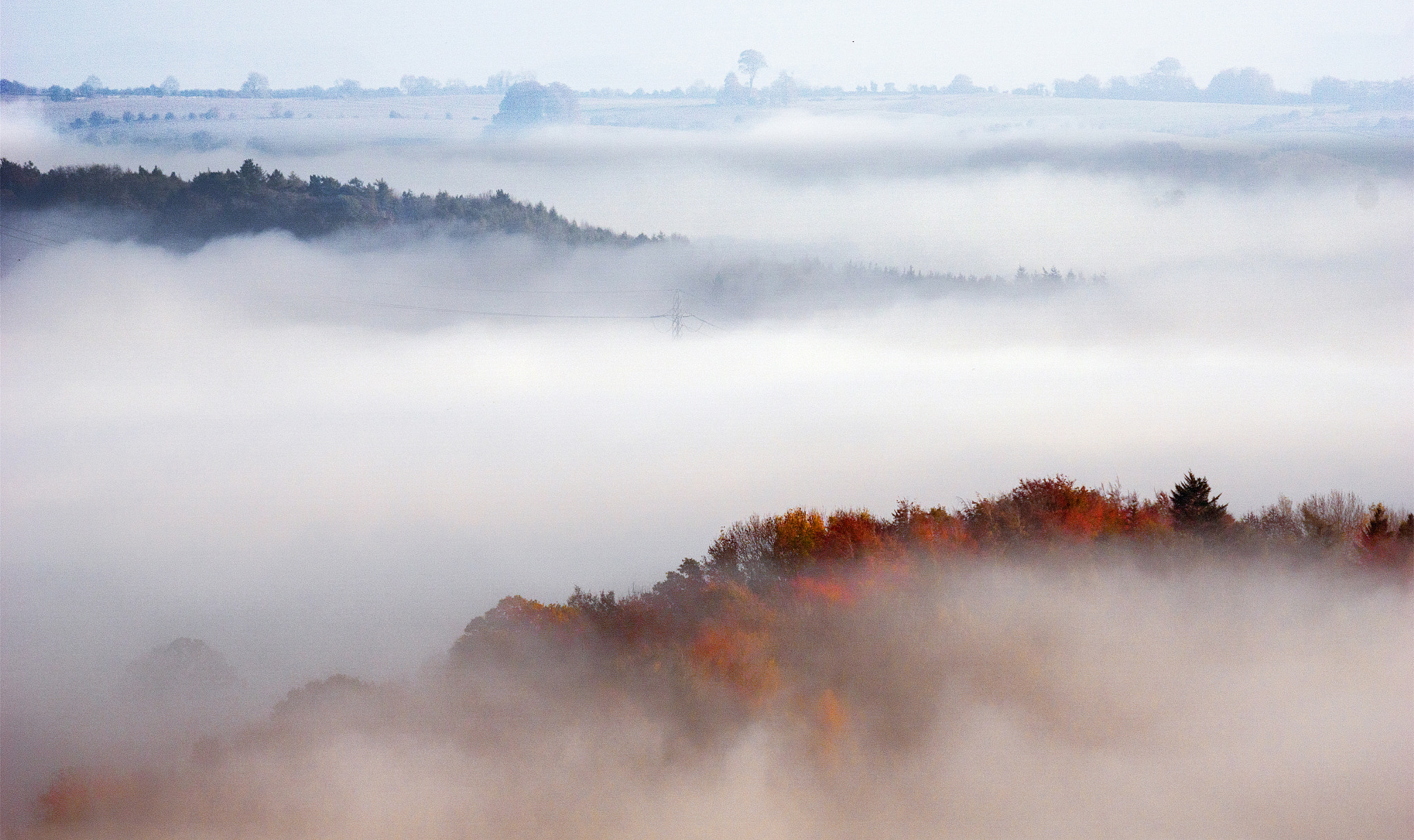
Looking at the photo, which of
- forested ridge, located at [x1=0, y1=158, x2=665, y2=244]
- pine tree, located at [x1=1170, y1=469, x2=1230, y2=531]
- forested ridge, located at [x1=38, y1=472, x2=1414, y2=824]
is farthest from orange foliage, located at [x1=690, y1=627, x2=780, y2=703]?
forested ridge, located at [x1=0, y1=158, x2=665, y2=244]

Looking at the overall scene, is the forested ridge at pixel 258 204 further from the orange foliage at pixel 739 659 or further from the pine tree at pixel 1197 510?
the pine tree at pixel 1197 510

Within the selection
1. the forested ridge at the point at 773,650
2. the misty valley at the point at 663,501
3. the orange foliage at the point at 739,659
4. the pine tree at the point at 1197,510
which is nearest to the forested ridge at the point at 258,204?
the misty valley at the point at 663,501

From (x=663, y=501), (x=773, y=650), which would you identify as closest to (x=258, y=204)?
(x=663, y=501)

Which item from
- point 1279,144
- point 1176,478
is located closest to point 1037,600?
point 1176,478

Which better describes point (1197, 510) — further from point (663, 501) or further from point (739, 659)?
point (663, 501)

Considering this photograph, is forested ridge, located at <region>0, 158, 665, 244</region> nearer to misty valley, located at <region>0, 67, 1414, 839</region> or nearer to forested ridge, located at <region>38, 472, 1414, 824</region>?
misty valley, located at <region>0, 67, 1414, 839</region>

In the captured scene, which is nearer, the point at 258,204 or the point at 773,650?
the point at 773,650

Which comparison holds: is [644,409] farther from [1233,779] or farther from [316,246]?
[1233,779]
